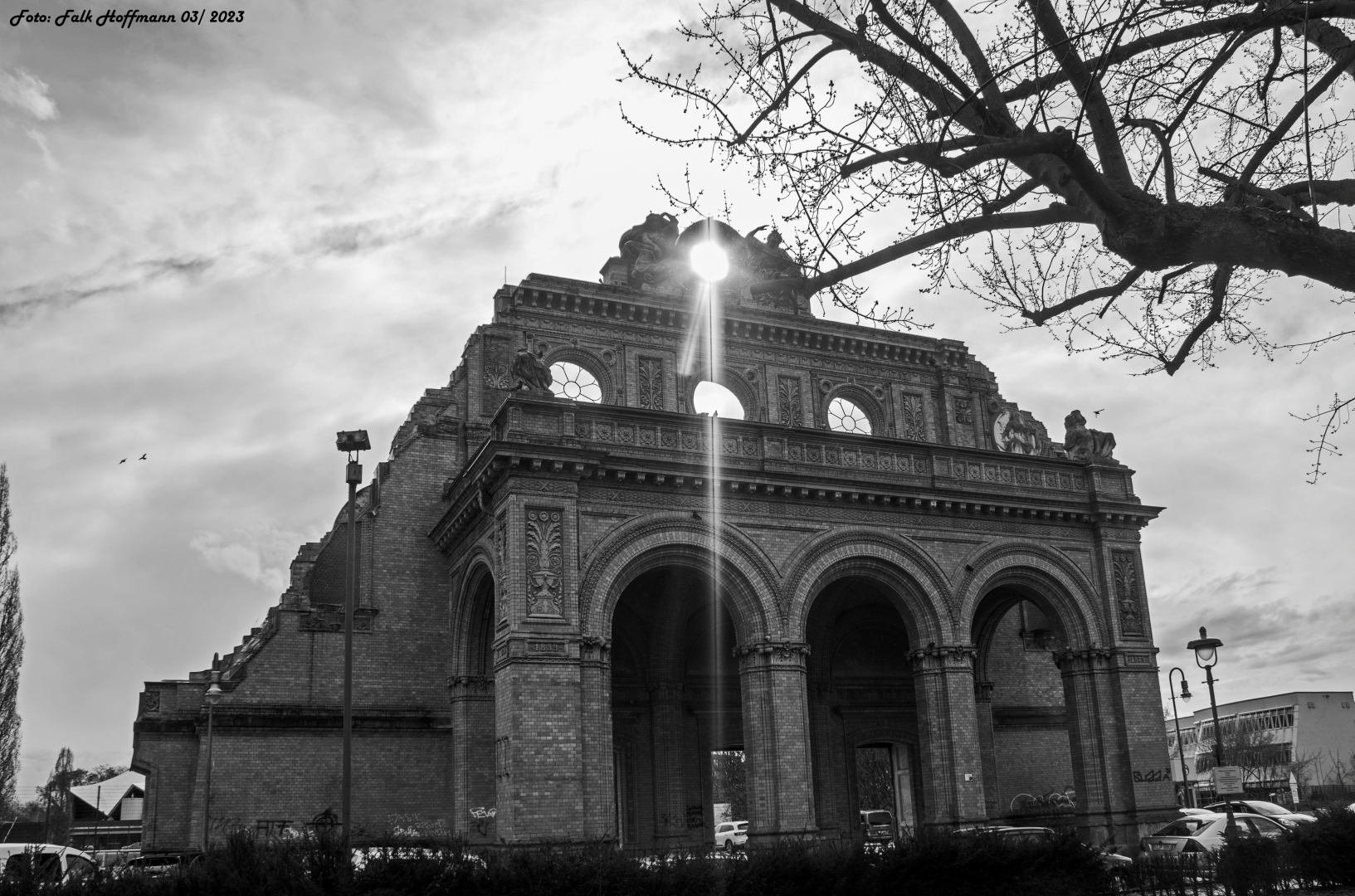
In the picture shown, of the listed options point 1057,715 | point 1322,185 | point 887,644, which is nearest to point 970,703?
point 887,644

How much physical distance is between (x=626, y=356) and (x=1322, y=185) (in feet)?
72.5

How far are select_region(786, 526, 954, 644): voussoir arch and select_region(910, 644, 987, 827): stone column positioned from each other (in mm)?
509

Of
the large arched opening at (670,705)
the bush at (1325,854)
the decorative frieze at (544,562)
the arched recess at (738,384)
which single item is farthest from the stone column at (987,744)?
the decorative frieze at (544,562)

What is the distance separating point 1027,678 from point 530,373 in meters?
17.0

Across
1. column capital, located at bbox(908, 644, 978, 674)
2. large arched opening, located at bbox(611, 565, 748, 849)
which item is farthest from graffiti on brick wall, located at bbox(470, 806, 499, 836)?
column capital, located at bbox(908, 644, 978, 674)

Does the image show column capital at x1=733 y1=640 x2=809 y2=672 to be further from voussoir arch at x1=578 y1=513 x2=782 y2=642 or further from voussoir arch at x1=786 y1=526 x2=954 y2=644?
voussoir arch at x1=786 y1=526 x2=954 y2=644

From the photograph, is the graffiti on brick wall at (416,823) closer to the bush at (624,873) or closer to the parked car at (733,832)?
the bush at (624,873)

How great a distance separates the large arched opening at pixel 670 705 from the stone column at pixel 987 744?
20.1 feet

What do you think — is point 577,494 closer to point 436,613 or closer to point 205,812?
point 436,613

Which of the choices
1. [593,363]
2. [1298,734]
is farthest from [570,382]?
[1298,734]

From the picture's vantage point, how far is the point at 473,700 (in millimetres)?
25141

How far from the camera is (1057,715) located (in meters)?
31.2

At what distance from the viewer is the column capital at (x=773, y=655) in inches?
894

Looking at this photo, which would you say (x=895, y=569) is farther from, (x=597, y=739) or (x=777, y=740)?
(x=597, y=739)
